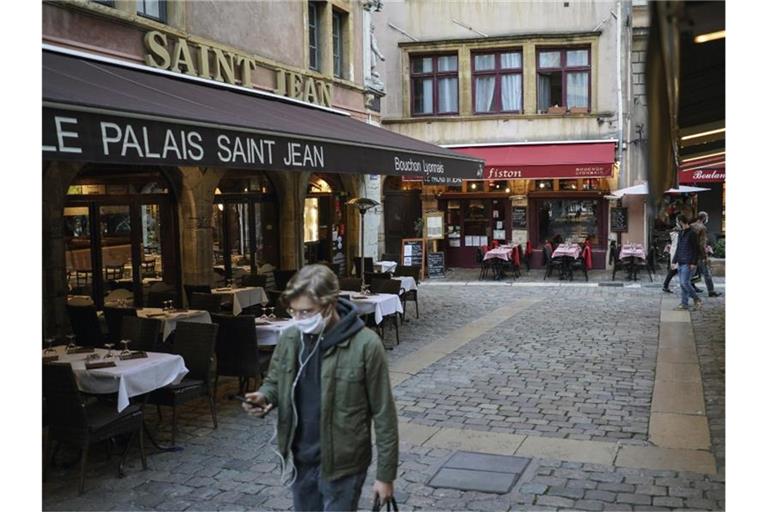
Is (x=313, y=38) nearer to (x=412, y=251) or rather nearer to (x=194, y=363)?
(x=412, y=251)

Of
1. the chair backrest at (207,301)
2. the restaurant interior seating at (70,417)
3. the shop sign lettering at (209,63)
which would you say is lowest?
the restaurant interior seating at (70,417)

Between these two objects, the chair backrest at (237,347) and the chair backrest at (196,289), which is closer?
the chair backrest at (237,347)

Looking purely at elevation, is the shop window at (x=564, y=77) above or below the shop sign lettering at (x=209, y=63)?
above

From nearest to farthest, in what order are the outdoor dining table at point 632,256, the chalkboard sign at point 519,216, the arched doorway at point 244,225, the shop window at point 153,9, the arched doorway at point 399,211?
the shop window at point 153,9
the arched doorway at point 244,225
the outdoor dining table at point 632,256
the chalkboard sign at point 519,216
the arched doorway at point 399,211

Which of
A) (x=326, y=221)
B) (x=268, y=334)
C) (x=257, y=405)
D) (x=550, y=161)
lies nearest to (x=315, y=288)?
(x=257, y=405)

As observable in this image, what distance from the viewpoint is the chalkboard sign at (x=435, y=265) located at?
2042cm

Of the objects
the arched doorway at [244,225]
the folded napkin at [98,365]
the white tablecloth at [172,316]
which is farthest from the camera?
the arched doorway at [244,225]

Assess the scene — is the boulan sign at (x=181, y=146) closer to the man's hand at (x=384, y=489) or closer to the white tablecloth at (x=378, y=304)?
the white tablecloth at (x=378, y=304)

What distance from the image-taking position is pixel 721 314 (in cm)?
1316

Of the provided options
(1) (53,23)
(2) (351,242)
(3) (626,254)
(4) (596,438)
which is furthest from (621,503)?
(3) (626,254)

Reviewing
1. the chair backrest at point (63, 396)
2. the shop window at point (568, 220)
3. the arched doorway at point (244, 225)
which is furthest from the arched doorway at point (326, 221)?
the chair backrest at point (63, 396)

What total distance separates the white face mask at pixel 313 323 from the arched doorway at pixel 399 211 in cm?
1883

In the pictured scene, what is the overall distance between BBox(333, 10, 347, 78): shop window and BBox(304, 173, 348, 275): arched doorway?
2.36 m

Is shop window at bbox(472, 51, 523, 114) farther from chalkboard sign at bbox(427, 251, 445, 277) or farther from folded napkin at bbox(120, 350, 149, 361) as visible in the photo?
folded napkin at bbox(120, 350, 149, 361)
